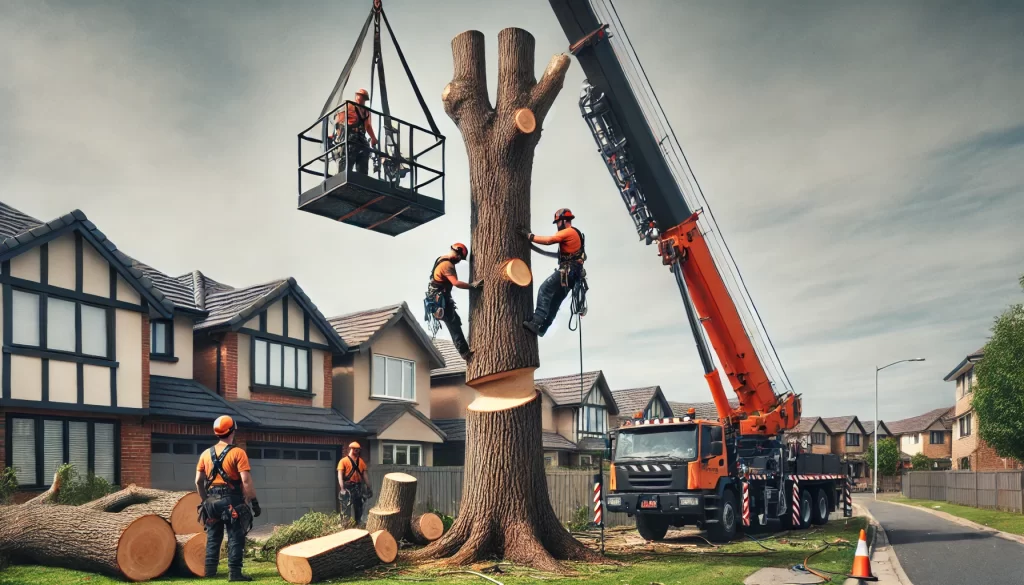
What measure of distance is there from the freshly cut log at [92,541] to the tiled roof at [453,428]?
24.1 m

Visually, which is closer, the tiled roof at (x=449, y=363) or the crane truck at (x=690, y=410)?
the crane truck at (x=690, y=410)

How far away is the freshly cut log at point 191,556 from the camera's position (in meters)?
11.0

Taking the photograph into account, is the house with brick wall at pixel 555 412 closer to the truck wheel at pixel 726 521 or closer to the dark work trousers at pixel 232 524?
the truck wheel at pixel 726 521

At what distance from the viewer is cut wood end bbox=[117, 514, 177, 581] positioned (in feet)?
34.6

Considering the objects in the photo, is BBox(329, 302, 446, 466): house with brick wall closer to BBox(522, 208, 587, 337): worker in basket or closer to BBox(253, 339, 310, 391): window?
BBox(253, 339, 310, 391): window

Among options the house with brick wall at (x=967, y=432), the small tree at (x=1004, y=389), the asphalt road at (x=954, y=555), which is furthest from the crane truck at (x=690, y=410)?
the house with brick wall at (x=967, y=432)

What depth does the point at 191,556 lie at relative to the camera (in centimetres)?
1100

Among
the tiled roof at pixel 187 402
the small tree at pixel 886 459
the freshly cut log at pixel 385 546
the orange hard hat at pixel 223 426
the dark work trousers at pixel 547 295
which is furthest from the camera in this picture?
the small tree at pixel 886 459

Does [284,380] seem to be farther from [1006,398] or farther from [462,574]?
[1006,398]

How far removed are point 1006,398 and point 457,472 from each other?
19.9 meters

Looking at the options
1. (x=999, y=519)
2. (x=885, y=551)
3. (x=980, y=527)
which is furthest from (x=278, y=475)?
(x=999, y=519)

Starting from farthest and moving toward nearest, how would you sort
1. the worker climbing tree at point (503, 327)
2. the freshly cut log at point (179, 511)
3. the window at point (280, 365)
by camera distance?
the window at point (280, 365) < the freshly cut log at point (179, 511) < the worker climbing tree at point (503, 327)

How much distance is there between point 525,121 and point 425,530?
623 centimetres

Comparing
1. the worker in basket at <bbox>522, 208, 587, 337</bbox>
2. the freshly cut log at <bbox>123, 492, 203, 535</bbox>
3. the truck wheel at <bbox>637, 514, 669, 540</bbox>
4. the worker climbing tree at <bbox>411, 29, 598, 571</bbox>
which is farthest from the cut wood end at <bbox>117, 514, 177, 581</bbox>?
the truck wheel at <bbox>637, 514, 669, 540</bbox>
